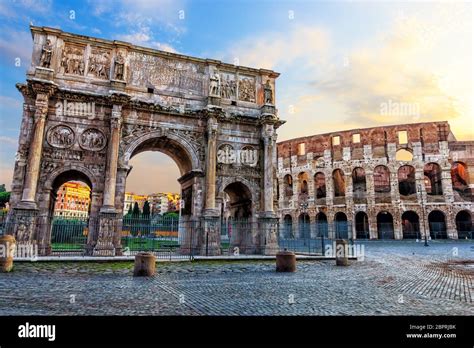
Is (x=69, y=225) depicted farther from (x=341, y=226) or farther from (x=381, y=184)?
(x=381, y=184)

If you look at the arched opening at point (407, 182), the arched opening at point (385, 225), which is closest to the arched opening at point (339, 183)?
the arched opening at point (385, 225)

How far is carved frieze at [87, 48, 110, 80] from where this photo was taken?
17.4m

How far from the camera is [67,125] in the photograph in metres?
16.6

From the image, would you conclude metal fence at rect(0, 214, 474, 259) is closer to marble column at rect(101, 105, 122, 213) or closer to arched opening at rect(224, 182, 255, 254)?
arched opening at rect(224, 182, 255, 254)

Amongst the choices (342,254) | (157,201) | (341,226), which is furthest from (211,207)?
(157,201)

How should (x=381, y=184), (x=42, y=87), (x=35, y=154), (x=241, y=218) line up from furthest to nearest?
1. (x=381, y=184)
2. (x=241, y=218)
3. (x=42, y=87)
4. (x=35, y=154)

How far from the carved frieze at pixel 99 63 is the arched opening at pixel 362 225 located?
3206 cm

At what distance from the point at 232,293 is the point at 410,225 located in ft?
126

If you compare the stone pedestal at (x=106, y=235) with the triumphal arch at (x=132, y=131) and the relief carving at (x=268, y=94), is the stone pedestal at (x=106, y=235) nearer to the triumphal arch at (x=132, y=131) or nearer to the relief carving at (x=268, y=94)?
the triumphal arch at (x=132, y=131)

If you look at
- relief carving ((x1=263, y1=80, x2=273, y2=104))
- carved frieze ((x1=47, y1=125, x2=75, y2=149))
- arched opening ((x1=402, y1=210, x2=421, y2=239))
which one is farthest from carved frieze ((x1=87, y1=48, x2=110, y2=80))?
arched opening ((x1=402, y1=210, x2=421, y2=239))

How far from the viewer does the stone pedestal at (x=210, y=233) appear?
16844 mm

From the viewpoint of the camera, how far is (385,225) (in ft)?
121
